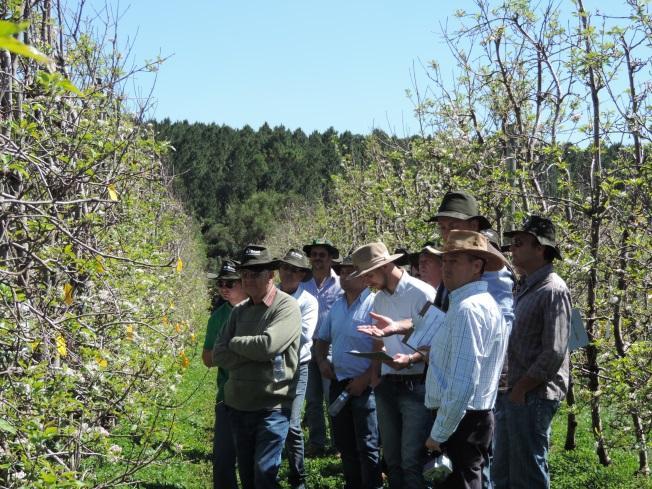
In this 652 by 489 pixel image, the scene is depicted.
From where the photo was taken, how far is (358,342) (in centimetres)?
639

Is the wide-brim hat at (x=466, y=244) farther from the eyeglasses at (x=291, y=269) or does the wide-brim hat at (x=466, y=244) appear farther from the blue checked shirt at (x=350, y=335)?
the eyeglasses at (x=291, y=269)

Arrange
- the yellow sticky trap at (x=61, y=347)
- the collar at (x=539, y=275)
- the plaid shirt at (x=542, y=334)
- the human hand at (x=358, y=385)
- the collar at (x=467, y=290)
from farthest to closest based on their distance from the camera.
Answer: the human hand at (x=358, y=385) < the collar at (x=539, y=275) < the plaid shirt at (x=542, y=334) < the collar at (x=467, y=290) < the yellow sticky trap at (x=61, y=347)

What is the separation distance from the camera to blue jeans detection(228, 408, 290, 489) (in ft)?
18.6

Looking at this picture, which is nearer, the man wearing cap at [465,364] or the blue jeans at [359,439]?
the man wearing cap at [465,364]

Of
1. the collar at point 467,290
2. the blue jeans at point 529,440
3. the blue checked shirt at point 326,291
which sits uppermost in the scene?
the collar at point 467,290

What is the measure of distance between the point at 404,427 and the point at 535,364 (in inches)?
40.2

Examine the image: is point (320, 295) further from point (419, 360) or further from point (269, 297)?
point (419, 360)

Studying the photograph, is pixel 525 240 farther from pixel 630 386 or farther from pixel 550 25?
pixel 550 25

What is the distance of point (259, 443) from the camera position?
18.8 feet

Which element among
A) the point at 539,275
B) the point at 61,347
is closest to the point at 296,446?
the point at 539,275

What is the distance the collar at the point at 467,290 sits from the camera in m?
4.08

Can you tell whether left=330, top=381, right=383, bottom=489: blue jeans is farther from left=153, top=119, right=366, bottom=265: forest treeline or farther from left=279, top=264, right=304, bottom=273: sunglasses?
left=153, top=119, right=366, bottom=265: forest treeline

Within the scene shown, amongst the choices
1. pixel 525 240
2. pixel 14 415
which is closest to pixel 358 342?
pixel 525 240

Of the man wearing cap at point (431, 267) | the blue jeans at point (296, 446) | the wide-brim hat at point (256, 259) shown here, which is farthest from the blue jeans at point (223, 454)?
the man wearing cap at point (431, 267)
